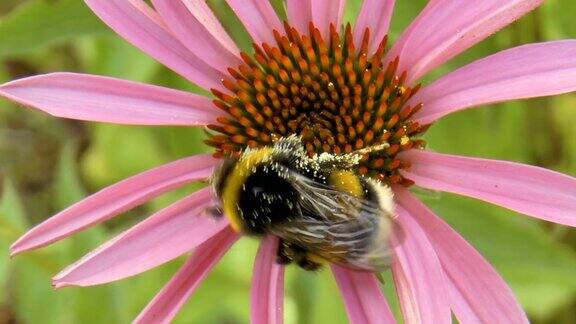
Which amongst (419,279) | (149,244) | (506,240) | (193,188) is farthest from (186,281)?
(193,188)

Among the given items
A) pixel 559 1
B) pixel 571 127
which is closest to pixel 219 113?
pixel 559 1

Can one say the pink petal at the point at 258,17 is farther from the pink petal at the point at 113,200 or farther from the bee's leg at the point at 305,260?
the bee's leg at the point at 305,260

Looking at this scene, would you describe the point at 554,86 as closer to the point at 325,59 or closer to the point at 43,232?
the point at 325,59

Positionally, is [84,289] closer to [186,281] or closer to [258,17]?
[186,281]

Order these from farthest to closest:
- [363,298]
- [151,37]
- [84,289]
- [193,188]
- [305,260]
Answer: [193,188]
[84,289]
[151,37]
[363,298]
[305,260]

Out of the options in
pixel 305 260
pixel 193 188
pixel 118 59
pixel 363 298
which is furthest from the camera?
pixel 193 188

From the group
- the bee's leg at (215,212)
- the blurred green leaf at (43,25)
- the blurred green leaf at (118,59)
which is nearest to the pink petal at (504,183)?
the bee's leg at (215,212)

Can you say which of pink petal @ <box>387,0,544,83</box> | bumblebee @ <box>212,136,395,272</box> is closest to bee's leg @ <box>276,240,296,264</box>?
bumblebee @ <box>212,136,395,272</box>
